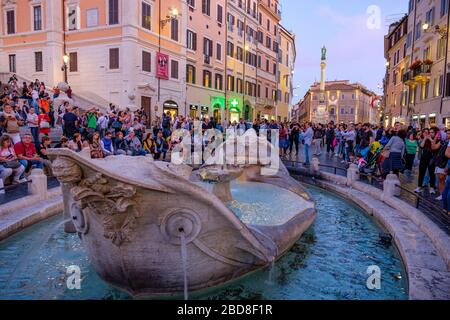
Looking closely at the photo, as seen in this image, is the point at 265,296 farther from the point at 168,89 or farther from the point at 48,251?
the point at 168,89

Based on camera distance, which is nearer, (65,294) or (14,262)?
(65,294)

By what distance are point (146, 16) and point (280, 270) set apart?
24107 mm

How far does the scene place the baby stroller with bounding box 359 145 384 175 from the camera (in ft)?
38.3

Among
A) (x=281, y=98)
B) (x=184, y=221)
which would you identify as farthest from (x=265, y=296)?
(x=281, y=98)

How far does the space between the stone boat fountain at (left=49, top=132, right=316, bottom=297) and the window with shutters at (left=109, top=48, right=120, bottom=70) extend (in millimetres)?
21937

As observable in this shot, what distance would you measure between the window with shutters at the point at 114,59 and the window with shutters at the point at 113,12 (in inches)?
73.1

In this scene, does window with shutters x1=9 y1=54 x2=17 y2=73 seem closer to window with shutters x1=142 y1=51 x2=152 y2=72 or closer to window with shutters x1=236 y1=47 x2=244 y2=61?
window with shutters x1=142 y1=51 x2=152 y2=72

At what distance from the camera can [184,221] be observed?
3645 millimetres

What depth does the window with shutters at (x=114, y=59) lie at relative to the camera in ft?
79.5

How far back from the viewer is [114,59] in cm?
2433

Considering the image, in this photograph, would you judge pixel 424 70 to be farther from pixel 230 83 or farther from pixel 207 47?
pixel 207 47

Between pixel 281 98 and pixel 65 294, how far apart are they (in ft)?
171

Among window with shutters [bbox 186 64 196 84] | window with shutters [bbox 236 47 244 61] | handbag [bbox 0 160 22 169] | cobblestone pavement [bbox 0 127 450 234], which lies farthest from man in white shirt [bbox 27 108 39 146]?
window with shutters [bbox 236 47 244 61]

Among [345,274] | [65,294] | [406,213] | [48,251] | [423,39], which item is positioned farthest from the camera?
[423,39]
